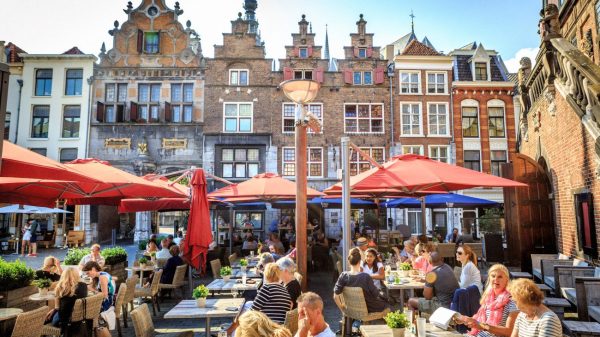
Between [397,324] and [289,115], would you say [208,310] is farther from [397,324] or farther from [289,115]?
[289,115]

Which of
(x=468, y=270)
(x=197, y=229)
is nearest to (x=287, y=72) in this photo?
(x=197, y=229)

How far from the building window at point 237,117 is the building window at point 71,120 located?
28.8 feet

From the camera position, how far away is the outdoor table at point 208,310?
5508 mm

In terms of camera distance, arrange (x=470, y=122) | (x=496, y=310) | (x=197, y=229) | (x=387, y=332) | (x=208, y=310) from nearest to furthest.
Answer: (x=387, y=332)
(x=496, y=310)
(x=208, y=310)
(x=197, y=229)
(x=470, y=122)

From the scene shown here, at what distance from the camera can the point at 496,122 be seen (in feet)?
82.8

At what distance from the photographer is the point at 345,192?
240 inches

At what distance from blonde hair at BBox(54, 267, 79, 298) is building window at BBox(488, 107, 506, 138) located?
976 inches

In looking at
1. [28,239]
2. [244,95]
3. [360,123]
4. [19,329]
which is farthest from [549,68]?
[28,239]

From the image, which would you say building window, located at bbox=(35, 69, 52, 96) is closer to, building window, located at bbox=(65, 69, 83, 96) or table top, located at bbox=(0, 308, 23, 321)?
building window, located at bbox=(65, 69, 83, 96)

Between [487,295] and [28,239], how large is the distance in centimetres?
2140

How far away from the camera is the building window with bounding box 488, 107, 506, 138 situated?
25155 mm

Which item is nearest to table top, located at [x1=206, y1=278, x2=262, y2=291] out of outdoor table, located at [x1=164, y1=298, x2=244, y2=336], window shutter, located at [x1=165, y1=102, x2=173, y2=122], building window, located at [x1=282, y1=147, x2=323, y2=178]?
outdoor table, located at [x1=164, y1=298, x2=244, y2=336]

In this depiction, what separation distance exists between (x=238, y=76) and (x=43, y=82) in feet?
38.8

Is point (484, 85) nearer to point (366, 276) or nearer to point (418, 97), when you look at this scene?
point (418, 97)
